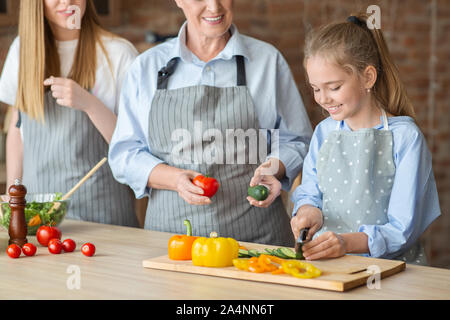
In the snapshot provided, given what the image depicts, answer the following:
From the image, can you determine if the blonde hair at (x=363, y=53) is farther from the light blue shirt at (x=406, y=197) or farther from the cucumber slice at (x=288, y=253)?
the cucumber slice at (x=288, y=253)

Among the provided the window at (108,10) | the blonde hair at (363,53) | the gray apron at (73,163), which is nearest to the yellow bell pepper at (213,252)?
the blonde hair at (363,53)

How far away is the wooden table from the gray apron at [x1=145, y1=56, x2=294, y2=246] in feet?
1.20

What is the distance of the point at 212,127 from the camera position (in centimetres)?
245

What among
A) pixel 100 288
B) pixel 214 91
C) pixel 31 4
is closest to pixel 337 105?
pixel 214 91

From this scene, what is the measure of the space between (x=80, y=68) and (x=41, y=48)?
6.7 inches

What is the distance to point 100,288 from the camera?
65.9 inches

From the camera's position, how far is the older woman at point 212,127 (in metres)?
2.45

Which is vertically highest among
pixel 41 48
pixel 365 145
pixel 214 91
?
pixel 41 48

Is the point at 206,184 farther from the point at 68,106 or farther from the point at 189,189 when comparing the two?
the point at 68,106

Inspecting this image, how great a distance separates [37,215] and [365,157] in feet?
3.69

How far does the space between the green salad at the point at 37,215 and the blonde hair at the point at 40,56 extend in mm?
487

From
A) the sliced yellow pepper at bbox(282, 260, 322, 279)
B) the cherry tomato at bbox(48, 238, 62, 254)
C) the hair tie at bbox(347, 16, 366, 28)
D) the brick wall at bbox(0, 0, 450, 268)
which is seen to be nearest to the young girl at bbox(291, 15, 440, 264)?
the hair tie at bbox(347, 16, 366, 28)

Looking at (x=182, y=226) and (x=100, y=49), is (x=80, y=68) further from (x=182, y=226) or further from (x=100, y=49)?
(x=182, y=226)

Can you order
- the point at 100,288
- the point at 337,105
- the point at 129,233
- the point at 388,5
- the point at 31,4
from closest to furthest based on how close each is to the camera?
the point at 100,288 < the point at 337,105 < the point at 129,233 < the point at 31,4 < the point at 388,5
